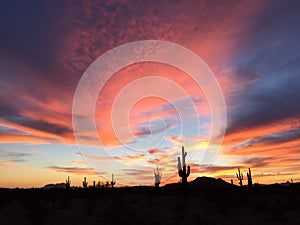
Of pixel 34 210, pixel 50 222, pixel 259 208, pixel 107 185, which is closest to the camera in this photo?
pixel 50 222

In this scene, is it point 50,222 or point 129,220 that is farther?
point 50,222

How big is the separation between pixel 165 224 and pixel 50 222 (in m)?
4.71

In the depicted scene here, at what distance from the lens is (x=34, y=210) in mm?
13484

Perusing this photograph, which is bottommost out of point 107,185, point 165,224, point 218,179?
point 165,224

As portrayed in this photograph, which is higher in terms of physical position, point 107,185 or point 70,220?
point 107,185

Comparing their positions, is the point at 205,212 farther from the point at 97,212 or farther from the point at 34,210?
the point at 34,210

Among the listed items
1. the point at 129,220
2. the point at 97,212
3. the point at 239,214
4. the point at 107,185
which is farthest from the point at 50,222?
the point at 107,185

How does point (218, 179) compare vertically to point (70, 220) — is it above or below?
above

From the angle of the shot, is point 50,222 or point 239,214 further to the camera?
point 239,214

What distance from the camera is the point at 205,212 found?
1590 centimetres

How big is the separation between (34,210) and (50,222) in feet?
5.20

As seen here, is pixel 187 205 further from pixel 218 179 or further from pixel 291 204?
pixel 218 179

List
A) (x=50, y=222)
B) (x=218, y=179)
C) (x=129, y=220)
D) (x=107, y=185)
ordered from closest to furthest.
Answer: (x=129, y=220) → (x=50, y=222) → (x=107, y=185) → (x=218, y=179)

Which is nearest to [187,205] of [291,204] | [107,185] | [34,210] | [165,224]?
[165,224]
